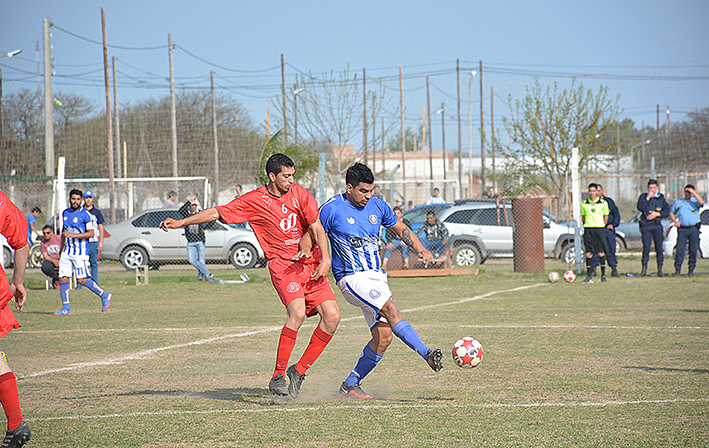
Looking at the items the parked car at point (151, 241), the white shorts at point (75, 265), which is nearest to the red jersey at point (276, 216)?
the white shorts at point (75, 265)

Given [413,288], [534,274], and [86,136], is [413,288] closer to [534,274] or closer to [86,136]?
[534,274]

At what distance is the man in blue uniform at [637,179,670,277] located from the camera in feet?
51.9

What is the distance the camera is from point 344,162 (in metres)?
36.9

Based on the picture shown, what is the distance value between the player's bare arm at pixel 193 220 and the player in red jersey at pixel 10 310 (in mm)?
1033

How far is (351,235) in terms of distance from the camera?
584cm

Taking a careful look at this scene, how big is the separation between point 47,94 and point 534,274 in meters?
16.7

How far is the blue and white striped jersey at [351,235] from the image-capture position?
5.85 m

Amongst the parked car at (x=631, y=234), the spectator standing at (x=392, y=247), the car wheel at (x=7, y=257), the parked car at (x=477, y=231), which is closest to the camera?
the spectator standing at (x=392, y=247)

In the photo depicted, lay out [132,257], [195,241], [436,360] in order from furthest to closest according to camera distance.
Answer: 1. [132,257]
2. [195,241]
3. [436,360]

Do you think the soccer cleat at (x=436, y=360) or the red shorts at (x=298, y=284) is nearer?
the soccer cleat at (x=436, y=360)

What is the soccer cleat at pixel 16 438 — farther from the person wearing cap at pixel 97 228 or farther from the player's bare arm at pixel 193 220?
the person wearing cap at pixel 97 228

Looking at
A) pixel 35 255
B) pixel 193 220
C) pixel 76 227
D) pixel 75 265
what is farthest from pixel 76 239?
pixel 35 255

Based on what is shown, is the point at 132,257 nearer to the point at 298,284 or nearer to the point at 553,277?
the point at 553,277

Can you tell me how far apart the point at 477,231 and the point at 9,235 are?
15.9 metres
